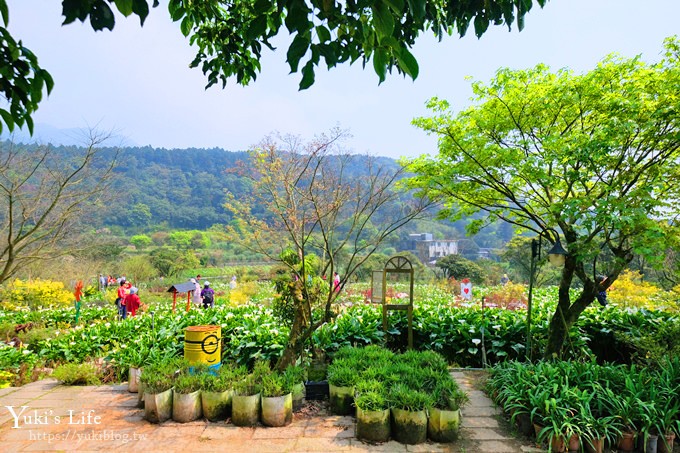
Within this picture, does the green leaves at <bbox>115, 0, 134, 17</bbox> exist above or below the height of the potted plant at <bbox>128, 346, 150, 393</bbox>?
above

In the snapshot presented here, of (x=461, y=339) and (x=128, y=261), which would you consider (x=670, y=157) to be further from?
(x=128, y=261)

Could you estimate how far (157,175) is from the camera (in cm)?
4519

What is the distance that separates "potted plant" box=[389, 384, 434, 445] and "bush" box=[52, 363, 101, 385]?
3679 millimetres

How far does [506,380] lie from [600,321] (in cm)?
283

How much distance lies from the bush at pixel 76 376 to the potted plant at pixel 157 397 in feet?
4.98

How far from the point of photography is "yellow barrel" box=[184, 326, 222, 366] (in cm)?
444

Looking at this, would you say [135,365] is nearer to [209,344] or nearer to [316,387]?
[209,344]

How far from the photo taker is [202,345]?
445 centimetres

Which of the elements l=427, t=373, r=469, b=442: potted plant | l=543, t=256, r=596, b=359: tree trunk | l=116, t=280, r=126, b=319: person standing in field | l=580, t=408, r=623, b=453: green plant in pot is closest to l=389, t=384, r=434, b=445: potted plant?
l=427, t=373, r=469, b=442: potted plant

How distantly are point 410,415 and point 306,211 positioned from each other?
7.97 ft

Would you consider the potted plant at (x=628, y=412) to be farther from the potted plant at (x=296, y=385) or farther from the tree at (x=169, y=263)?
the tree at (x=169, y=263)

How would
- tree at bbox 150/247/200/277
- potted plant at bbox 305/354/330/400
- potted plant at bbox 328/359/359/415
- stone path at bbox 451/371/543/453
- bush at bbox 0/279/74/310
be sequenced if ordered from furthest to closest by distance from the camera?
tree at bbox 150/247/200/277 < bush at bbox 0/279/74/310 < potted plant at bbox 305/354/330/400 < potted plant at bbox 328/359/359/415 < stone path at bbox 451/371/543/453

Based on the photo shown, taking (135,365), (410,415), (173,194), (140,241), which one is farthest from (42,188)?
(173,194)

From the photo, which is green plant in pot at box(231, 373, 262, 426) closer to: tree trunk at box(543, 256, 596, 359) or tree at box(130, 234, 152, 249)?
tree trunk at box(543, 256, 596, 359)
